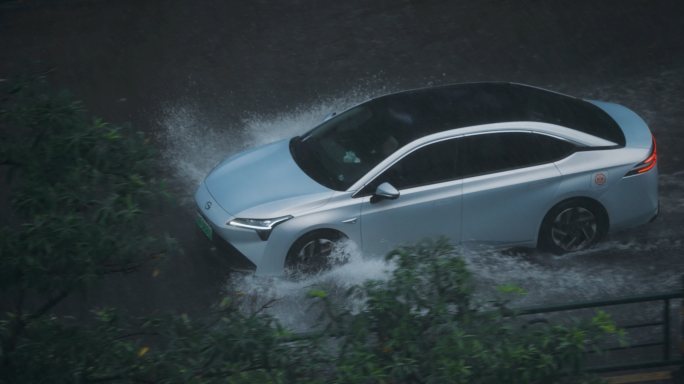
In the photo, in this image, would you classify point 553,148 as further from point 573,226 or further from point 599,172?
point 573,226

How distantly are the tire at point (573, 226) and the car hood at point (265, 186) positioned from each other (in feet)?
7.89

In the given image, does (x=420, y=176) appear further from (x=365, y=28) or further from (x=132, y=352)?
(x=365, y=28)

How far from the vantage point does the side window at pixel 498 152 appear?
20.7 ft

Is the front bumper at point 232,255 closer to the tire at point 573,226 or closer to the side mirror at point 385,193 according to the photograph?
the side mirror at point 385,193

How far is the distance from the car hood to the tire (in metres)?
2.40

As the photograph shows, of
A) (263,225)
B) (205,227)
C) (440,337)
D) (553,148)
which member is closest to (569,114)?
(553,148)

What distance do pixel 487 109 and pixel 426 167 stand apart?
3.28 feet

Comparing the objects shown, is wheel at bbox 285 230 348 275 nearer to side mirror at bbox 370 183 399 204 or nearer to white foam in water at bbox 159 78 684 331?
white foam in water at bbox 159 78 684 331

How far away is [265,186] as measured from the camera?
6570mm

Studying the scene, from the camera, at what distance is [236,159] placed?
7406 millimetres

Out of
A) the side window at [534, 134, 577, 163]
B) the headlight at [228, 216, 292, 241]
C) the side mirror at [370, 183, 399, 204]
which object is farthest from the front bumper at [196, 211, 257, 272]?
the side window at [534, 134, 577, 163]

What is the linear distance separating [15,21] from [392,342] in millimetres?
15084

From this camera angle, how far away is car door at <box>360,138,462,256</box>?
6.19 metres

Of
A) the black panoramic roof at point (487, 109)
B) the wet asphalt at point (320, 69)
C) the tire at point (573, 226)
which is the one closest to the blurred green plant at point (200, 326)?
the wet asphalt at point (320, 69)
